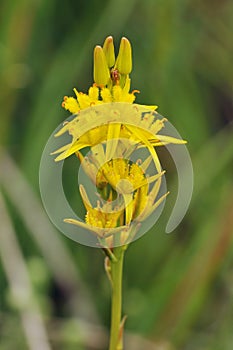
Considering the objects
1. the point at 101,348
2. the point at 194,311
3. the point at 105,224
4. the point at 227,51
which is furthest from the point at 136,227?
the point at 227,51

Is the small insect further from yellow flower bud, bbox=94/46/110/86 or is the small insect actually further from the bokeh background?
the bokeh background

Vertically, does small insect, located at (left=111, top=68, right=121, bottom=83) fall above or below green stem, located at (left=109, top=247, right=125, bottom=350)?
above

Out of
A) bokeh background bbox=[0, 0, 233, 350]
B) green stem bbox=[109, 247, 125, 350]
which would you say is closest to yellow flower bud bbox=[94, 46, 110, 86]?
green stem bbox=[109, 247, 125, 350]

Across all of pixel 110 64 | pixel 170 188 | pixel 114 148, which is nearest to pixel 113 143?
pixel 114 148

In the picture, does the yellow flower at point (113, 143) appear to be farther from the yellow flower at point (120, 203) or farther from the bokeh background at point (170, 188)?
the bokeh background at point (170, 188)

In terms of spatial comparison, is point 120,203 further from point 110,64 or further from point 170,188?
point 170,188

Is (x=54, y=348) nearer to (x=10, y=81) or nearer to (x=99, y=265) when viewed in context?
(x=99, y=265)

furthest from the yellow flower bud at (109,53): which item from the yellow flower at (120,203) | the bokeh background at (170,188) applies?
the bokeh background at (170,188)
